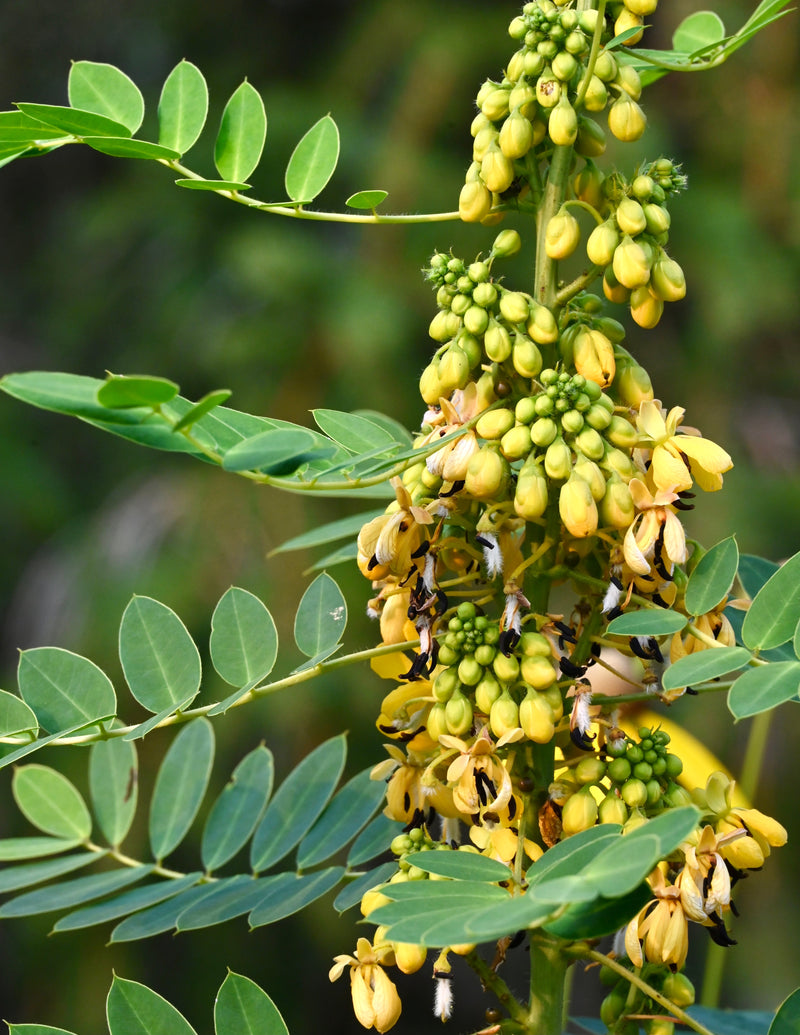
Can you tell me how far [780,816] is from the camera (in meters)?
3.44

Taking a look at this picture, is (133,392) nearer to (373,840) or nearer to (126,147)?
(126,147)

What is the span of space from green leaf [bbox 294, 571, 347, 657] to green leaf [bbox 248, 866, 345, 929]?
0.20 meters

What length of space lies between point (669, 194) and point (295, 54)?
13.0ft

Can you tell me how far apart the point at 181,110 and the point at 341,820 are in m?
0.67

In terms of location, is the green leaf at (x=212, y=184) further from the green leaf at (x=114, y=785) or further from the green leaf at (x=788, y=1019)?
the green leaf at (x=788, y=1019)

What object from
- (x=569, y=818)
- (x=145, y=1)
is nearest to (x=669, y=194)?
(x=569, y=818)

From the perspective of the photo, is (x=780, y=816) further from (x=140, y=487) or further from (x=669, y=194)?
(x=669, y=194)

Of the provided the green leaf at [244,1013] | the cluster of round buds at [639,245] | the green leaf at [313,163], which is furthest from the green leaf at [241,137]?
the green leaf at [244,1013]

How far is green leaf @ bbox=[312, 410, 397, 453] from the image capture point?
2.91 feet

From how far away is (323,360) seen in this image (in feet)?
11.9

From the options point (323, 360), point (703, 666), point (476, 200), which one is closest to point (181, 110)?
point (476, 200)

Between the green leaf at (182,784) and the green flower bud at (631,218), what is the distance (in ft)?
2.07

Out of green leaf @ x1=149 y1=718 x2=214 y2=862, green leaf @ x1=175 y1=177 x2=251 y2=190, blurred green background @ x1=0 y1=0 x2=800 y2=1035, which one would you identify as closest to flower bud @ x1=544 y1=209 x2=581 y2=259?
green leaf @ x1=175 y1=177 x2=251 y2=190

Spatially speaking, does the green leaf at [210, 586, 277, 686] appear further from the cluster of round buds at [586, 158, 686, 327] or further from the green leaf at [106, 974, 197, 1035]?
the cluster of round buds at [586, 158, 686, 327]
